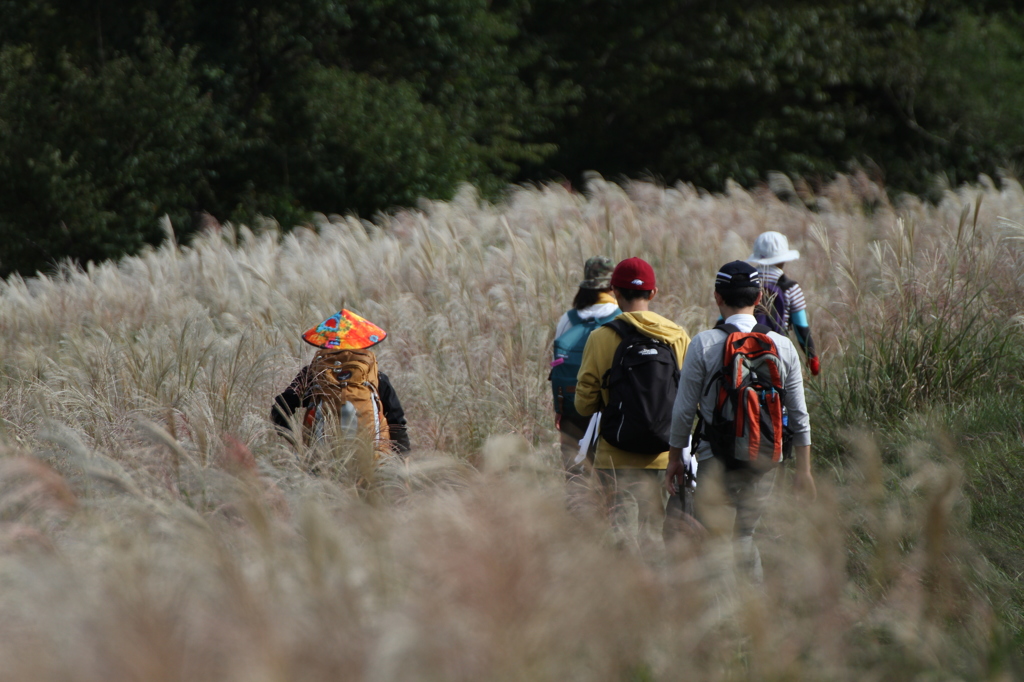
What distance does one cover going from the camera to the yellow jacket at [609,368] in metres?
4.46

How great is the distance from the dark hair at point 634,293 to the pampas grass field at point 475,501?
0.92m

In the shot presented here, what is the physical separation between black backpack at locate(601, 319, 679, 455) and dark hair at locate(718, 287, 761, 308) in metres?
0.41

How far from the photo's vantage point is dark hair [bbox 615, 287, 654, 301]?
4.61 m

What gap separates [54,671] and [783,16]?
23208 mm

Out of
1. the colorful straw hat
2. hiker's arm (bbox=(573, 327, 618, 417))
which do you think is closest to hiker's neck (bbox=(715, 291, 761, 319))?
hiker's arm (bbox=(573, 327, 618, 417))

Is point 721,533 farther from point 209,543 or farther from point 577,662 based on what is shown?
point 209,543

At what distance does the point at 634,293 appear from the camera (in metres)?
4.61

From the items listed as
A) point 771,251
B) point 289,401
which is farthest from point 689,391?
point 771,251

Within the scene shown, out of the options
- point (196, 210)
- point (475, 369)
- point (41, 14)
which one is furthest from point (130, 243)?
point (475, 369)

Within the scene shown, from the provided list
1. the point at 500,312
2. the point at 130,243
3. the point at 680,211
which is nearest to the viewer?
the point at 500,312

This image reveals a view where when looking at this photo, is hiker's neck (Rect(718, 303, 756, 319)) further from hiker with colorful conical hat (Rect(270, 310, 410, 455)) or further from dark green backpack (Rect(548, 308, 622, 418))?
hiker with colorful conical hat (Rect(270, 310, 410, 455))

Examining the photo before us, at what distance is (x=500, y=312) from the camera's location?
7402mm

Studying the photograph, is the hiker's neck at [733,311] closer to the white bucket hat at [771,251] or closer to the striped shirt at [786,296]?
the striped shirt at [786,296]

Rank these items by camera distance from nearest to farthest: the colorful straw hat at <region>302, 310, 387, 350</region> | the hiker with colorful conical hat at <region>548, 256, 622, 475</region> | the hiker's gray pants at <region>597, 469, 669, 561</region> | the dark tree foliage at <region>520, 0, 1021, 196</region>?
the hiker's gray pants at <region>597, 469, 669, 561</region> → the colorful straw hat at <region>302, 310, 387, 350</region> → the hiker with colorful conical hat at <region>548, 256, 622, 475</region> → the dark tree foliage at <region>520, 0, 1021, 196</region>
